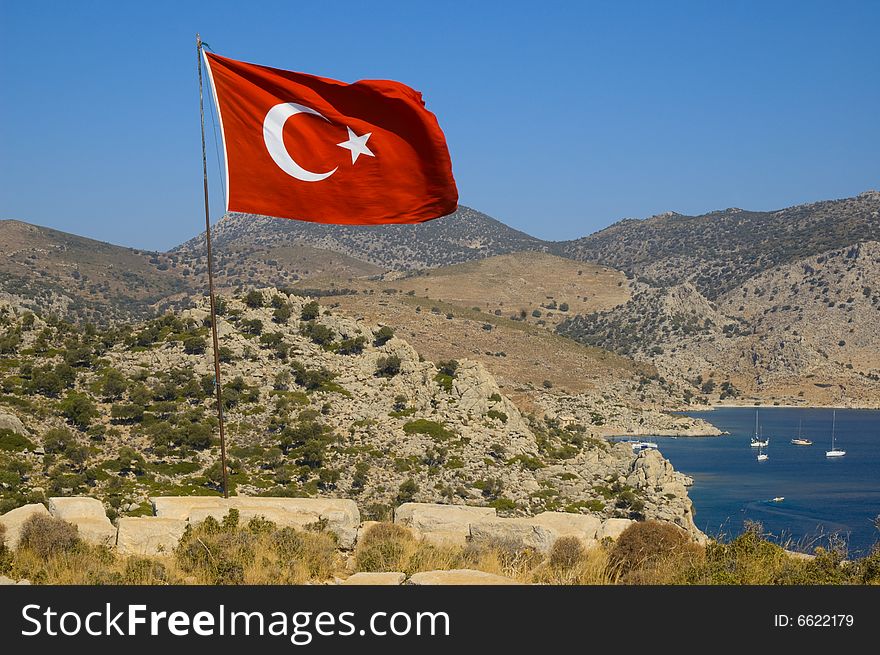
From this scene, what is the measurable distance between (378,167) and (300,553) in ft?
17.1

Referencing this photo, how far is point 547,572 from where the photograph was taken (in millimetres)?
11375

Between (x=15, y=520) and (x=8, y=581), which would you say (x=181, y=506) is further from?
(x=8, y=581)

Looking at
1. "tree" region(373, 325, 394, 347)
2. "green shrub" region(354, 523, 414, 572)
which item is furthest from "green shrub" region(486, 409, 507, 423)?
"green shrub" region(354, 523, 414, 572)

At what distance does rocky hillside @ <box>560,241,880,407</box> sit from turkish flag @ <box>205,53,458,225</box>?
13767 cm

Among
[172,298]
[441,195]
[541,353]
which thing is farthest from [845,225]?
[441,195]

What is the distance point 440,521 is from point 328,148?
5.55m

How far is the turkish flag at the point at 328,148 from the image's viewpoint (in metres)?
12.2

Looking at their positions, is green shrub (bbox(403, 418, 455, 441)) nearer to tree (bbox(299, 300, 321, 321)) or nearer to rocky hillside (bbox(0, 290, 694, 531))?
rocky hillside (bbox(0, 290, 694, 531))

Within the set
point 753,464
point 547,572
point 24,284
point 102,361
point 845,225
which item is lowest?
point 753,464

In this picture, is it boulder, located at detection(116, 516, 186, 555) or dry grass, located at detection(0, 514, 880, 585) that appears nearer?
dry grass, located at detection(0, 514, 880, 585)

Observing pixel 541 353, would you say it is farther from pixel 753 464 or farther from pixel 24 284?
pixel 24 284

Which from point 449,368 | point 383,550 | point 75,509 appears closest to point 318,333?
point 449,368

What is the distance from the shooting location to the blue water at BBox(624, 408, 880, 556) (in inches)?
2510

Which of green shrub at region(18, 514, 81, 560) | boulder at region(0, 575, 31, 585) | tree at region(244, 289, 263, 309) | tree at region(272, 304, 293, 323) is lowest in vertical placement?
boulder at region(0, 575, 31, 585)
